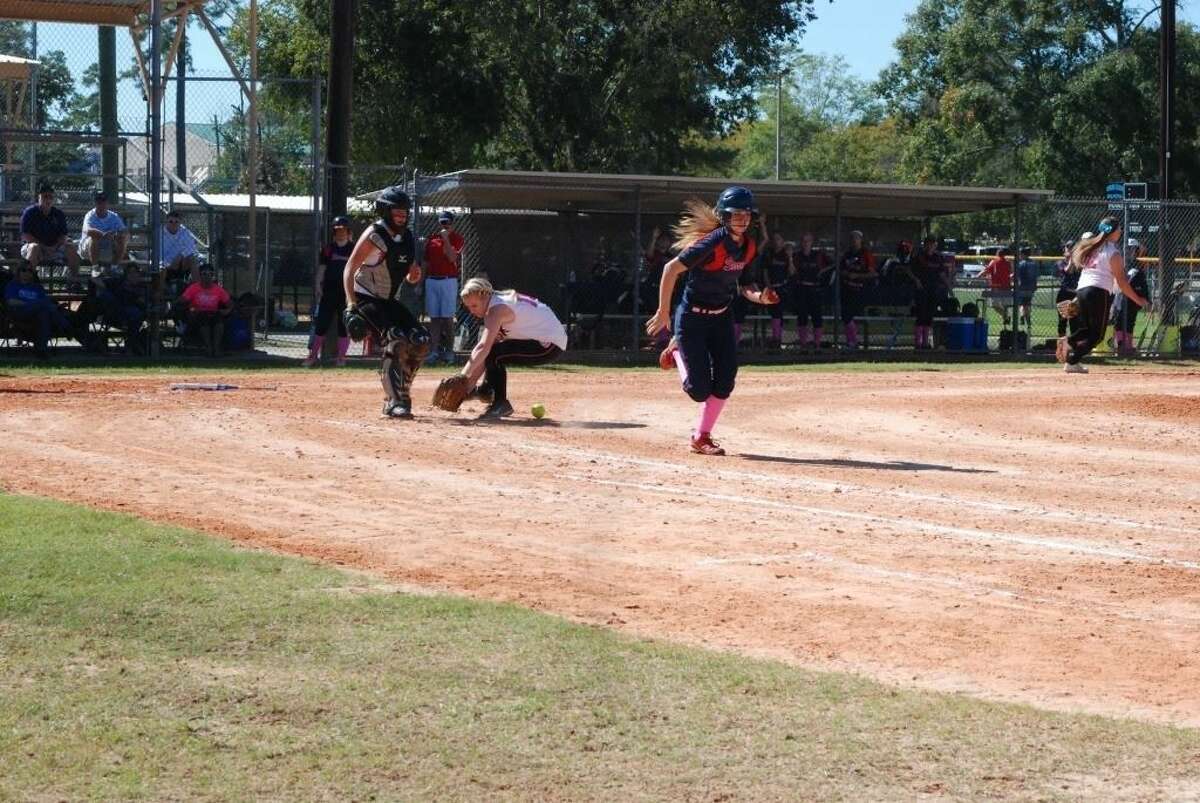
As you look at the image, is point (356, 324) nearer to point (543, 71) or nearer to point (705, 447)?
point (705, 447)

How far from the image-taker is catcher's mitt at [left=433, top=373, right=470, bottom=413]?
15.4m

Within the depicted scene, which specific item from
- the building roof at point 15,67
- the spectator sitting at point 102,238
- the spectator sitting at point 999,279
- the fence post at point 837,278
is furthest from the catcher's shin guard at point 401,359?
the spectator sitting at point 999,279

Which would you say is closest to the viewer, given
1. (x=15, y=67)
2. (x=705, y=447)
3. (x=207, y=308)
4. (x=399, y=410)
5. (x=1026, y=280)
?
(x=705, y=447)

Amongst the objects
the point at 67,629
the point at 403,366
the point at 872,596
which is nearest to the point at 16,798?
the point at 67,629

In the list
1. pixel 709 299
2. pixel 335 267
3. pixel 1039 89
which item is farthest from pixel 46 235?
pixel 1039 89

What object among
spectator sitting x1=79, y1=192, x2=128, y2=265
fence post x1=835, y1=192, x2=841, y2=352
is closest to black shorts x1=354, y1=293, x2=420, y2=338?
spectator sitting x1=79, y1=192, x2=128, y2=265

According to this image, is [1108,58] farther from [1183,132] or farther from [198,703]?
[198,703]

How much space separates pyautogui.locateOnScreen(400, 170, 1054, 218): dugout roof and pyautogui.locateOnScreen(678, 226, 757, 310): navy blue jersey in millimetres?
10464

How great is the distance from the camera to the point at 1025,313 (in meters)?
29.2

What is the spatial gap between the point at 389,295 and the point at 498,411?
4.55 feet

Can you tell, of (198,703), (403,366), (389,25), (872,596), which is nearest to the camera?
(198,703)

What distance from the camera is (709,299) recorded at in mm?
12992

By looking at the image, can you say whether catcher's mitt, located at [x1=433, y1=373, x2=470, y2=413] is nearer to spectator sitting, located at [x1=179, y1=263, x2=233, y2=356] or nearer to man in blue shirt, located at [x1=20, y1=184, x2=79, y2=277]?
spectator sitting, located at [x1=179, y1=263, x2=233, y2=356]

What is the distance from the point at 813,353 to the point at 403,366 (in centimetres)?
1206
